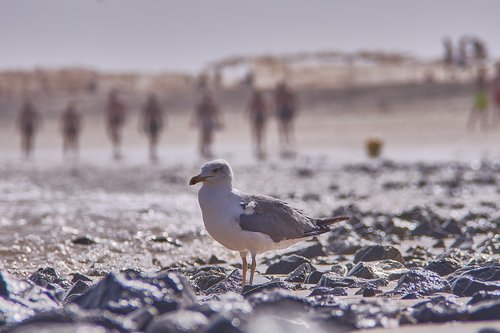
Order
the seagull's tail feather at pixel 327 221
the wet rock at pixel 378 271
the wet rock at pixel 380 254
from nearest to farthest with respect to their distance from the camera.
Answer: the wet rock at pixel 378 271, the seagull's tail feather at pixel 327 221, the wet rock at pixel 380 254

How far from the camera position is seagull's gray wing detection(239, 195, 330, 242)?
22.2 feet

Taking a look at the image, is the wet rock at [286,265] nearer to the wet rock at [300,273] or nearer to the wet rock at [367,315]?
the wet rock at [300,273]

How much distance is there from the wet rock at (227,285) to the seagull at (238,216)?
7 cm

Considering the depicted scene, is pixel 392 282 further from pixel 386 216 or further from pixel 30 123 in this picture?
pixel 30 123

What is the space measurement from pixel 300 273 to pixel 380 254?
1071 mm

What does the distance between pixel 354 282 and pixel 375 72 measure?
57641 millimetres

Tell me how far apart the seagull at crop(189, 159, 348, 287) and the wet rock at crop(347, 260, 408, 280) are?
0.51 metres

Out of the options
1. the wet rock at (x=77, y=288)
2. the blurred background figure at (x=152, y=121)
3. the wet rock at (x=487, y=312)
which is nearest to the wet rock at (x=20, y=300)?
the wet rock at (x=77, y=288)

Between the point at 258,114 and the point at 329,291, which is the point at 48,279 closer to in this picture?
the point at 329,291

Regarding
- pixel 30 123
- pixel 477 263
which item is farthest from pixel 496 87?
pixel 477 263

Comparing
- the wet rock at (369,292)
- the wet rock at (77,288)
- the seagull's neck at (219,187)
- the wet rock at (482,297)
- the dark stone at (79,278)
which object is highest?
the seagull's neck at (219,187)

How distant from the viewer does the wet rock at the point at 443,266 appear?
709cm

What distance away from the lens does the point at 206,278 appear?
709 cm

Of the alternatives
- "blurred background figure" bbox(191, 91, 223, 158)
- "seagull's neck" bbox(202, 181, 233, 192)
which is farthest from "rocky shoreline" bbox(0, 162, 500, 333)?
"blurred background figure" bbox(191, 91, 223, 158)
